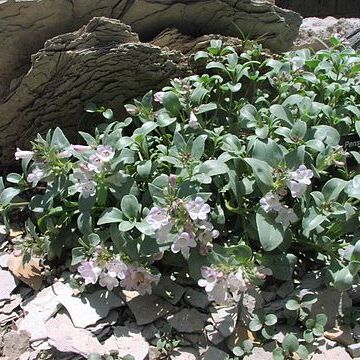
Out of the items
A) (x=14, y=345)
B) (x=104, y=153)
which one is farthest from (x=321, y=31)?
(x=14, y=345)

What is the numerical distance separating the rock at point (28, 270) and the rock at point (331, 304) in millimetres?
1083

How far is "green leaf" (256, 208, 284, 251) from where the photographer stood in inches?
90.0

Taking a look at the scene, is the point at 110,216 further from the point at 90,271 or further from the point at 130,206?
the point at 90,271

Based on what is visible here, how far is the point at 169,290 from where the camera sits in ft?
8.25

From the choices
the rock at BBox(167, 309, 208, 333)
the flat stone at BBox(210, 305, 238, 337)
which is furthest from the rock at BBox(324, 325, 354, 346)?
the rock at BBox(167, 309, 208, 333)

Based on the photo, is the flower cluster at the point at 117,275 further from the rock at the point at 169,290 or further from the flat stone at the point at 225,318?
the flat stone at the point at 225,318

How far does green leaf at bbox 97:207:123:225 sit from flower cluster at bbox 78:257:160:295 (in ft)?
0.46

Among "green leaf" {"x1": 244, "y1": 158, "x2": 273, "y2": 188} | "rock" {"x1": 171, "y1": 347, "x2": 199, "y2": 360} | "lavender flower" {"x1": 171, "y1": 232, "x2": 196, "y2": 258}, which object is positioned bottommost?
"rock" {"x1": 171, "y1": 347, "x2": 199, "y2": 360}

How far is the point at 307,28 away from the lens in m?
4.17

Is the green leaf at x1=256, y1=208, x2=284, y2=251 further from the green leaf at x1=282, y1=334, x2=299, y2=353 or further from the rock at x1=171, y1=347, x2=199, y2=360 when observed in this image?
the rock at x1=171, y1=347, x2=199, y2=360

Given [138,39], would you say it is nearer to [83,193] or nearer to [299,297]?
[83,193]

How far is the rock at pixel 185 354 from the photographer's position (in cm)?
230

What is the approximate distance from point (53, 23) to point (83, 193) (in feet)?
3.10

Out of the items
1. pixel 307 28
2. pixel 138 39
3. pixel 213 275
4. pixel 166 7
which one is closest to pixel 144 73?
pixel 138 39
